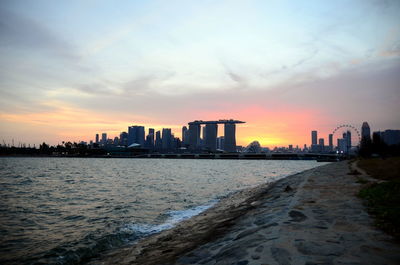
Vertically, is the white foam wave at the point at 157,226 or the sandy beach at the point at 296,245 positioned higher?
the sandy beach at the point at 296,245

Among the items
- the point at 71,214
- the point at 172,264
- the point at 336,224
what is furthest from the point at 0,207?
the point at 336,224

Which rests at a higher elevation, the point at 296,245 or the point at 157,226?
the point at 296,245

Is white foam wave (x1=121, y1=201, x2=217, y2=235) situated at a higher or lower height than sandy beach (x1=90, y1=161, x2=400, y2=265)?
lower

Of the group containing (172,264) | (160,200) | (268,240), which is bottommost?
(160,200)

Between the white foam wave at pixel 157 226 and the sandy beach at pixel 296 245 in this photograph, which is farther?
the white foam wave at pixel 157 226

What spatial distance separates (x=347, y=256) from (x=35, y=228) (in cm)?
1650

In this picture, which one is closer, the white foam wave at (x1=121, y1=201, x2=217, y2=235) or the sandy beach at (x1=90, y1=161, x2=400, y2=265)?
the sandy beach at (x1=90, y1=161, x2=400, y2=265)

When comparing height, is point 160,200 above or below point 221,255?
below

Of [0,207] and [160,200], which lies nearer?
[0,207]

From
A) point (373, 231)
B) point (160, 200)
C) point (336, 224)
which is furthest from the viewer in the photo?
point (160, 200)

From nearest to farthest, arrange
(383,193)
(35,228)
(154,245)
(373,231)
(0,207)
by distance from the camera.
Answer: (373,231)
(154,245)
(383,193)
(35,228)
(0,207)

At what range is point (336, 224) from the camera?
898 cm

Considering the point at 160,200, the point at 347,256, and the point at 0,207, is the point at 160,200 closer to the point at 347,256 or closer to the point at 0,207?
the point at 0,207

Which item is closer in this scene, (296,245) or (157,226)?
(296,245)
